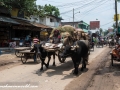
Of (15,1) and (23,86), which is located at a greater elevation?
(15,1)

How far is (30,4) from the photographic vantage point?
75.5 feet

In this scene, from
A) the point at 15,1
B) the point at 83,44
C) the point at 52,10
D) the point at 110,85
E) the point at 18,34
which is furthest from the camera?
the point at 52,10

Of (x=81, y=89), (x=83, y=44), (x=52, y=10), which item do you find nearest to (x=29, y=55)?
(x=83, y=44)

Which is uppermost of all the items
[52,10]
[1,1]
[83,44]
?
[52,10]

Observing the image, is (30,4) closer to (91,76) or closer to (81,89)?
(91,76)

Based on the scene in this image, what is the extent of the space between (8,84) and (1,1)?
43.6 feet

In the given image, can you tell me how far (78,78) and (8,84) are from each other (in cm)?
310

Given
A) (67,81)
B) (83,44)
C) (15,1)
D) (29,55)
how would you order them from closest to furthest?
(67,81) < (83,44) < (29,55) < (15,1)

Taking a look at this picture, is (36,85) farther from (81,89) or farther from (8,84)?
(81,89)

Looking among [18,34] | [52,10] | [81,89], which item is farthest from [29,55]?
[52,10]

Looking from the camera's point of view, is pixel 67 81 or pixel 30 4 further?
pixel 30 4

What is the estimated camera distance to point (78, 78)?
350 inches

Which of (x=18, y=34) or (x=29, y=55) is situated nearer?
(x=29, y=55)

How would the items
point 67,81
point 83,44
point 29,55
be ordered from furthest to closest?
1. point 29,55
2. point 83,44
3. point 67,81
